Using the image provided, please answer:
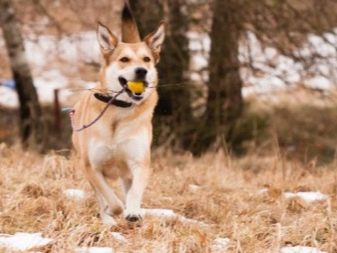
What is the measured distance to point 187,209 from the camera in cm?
650

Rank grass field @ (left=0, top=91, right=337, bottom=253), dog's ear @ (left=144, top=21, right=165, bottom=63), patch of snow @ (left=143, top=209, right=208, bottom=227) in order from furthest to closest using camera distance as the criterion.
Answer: dog's ear @ (left=144, top=21, right=165, bottom=63)
patch of snow @ (left=143, top=209, right=208, bottom=227)
grass field @ (left=0, top=91, right=337, bottom=253)

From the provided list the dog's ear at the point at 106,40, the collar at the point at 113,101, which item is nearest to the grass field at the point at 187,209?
the collar at the point at 113,101

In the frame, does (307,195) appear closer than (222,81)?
Yes

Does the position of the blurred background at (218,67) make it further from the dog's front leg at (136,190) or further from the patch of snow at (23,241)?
the patch of snow at (23,241)

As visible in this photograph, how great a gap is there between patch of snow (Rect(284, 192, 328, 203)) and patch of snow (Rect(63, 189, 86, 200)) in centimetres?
164

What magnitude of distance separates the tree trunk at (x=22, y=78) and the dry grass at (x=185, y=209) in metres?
3.49

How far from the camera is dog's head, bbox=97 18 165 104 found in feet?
19.5

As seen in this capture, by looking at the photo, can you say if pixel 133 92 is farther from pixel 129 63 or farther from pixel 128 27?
pixel 128 27

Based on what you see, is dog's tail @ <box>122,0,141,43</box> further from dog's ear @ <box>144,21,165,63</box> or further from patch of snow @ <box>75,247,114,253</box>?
patch of snow @ <box>75,247,114,253</box>

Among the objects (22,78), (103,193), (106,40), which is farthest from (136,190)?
(22,78)

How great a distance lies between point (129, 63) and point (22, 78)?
657 centimetres

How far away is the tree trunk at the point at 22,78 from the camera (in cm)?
1167

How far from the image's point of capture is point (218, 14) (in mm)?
A: 10930

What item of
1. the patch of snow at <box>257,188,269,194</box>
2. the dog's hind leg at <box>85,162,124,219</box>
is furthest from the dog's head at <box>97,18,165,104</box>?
the patch of snow at <box>257,188,269,194</box>
